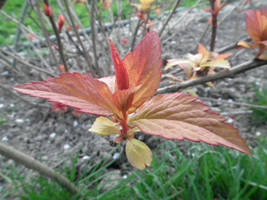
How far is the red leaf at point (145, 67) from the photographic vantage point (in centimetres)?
36

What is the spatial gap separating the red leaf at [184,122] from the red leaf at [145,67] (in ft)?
0.06

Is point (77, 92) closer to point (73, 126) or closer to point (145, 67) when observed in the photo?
point (145, 67)

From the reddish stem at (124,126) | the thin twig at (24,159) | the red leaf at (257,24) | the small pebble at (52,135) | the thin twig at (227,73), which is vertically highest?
the red leaf at (257,24)

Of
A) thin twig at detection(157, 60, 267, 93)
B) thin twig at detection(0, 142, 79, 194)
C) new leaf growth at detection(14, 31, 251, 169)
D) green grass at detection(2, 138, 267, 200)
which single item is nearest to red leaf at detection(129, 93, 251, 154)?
new leaf growth at detection(14, 31, 251, 169)

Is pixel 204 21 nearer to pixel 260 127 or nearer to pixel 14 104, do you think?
pixel 260 127

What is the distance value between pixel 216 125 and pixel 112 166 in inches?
38.0

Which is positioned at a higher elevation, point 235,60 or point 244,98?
point 235,60

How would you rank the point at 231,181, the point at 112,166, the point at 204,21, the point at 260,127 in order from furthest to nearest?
the point at 204,21 < the point at 260,127 < the point at 112,166 < the point at 231,181

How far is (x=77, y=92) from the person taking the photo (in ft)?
1.12

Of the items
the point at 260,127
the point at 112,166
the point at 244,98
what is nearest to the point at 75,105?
the point at 112,166

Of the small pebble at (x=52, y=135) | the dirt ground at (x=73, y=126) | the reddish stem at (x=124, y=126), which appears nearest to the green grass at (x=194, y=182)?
the dirt ground at (x=73, y=126)

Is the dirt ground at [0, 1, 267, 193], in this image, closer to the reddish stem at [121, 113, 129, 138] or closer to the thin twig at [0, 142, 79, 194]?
the thin twig at [0, 142, 79, 194]

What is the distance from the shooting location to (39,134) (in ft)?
4.79

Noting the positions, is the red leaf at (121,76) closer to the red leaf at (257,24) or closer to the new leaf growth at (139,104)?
the new leaf growth at (139,104)
